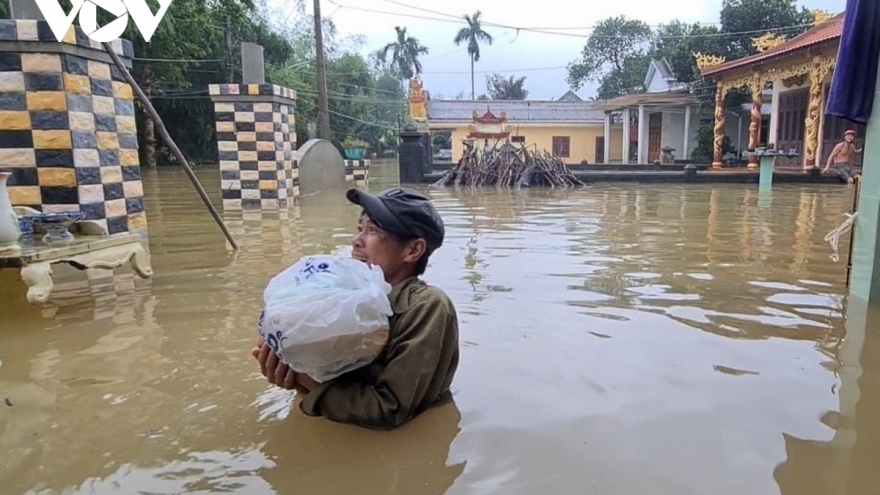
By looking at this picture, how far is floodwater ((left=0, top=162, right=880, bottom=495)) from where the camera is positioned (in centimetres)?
207

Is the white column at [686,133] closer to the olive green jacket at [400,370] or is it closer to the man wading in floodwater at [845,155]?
the man wading in floodwater at [845,155]

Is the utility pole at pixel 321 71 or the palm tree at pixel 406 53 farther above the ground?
the palm tree at pixel 406 53

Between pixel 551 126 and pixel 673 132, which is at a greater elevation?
pixel 551 126

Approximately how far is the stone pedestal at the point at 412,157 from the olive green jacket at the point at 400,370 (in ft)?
52.5

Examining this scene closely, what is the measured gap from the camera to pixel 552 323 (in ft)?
12.5

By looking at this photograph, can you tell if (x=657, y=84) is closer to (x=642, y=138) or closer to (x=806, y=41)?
(x=642, y=138)

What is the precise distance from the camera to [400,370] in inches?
83.3

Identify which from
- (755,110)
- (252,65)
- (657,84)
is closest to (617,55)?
(657,84)

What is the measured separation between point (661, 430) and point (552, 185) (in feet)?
47.5

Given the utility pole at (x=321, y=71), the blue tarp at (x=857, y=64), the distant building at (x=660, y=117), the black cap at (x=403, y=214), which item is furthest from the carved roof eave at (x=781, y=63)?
the black cap at (x=403, y=214)

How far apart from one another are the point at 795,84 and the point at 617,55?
25968 mm

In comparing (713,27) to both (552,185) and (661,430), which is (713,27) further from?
(661,430)

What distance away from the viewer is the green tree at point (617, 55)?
1668 inches

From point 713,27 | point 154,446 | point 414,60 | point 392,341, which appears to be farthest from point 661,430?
point 414,60
